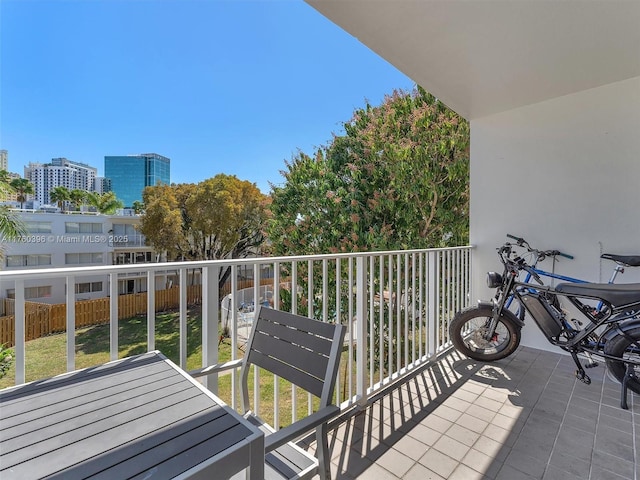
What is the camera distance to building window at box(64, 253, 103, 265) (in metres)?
15.0

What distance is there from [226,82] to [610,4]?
17090 mm

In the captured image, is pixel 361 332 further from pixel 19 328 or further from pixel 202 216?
pixel 202 216

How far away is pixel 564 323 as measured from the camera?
261 cm

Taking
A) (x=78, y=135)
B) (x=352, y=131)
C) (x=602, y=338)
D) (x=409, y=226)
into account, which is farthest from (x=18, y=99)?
(x=602, y=338)

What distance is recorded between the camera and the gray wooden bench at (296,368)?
1.10 metres

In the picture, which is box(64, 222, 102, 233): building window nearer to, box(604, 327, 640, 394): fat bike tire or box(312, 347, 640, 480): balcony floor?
box(312, 347, 640, 480): balcony floor

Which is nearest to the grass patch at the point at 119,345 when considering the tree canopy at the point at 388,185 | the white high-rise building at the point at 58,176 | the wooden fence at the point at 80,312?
the wooden fence at the point at 80,312

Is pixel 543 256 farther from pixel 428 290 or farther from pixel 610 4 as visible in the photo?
pixel 610 4

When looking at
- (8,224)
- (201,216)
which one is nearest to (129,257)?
(201,216)

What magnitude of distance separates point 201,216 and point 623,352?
1235 cm

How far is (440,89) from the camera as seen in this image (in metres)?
3.07

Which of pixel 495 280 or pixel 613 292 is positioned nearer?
pixel 613 292

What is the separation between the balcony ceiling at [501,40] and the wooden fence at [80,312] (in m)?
7.42

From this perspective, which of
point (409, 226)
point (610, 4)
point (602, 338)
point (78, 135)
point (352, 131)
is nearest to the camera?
point (610, 4)
